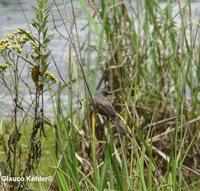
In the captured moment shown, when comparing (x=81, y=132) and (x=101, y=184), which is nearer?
(x=101, y=184)

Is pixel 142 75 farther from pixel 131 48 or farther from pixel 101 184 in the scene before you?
pixel 101 184

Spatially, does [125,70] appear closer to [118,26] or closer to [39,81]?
[118,26]

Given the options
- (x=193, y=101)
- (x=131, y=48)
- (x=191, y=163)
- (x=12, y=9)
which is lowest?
(x=191, y=163)

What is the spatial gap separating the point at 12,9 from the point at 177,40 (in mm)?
2809

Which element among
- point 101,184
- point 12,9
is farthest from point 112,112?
point 12,9

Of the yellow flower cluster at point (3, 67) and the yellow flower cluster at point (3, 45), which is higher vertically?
the yellow flower cluster at point (3, 45)

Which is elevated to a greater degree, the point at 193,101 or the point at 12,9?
the point at 12,9

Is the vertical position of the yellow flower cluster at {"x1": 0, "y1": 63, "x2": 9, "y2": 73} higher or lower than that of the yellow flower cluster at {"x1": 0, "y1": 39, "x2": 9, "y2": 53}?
lower

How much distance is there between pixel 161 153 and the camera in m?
3.88

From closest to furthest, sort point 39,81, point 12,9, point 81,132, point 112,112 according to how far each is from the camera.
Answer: point 39,81, point 112,112, point 81,132, point 12,9

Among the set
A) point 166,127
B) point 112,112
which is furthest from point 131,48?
point 112,112

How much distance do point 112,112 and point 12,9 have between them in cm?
403

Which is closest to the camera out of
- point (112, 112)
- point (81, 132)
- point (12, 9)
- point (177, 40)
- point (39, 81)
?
point (39, 81)

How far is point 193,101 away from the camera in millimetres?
3922
